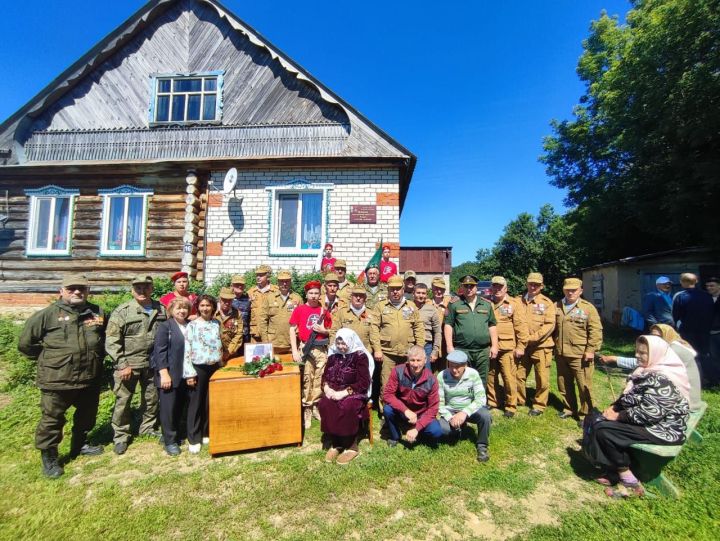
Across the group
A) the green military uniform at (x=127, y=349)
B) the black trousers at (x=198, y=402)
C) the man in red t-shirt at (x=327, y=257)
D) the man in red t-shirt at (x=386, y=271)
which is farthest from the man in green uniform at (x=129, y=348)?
the man in red t-shirt at (x=327, y=257)

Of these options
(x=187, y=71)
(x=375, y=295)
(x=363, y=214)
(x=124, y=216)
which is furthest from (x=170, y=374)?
(x=187, y=71)

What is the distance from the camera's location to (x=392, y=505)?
3.08 m

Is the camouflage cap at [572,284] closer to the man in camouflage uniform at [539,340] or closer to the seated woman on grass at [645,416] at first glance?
the man in camouflage uniform at [539,340]

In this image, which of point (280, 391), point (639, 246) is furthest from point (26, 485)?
point (639, 246)

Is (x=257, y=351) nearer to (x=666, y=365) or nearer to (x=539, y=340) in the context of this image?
(x=539, y=340)

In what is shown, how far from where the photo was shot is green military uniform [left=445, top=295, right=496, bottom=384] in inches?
187

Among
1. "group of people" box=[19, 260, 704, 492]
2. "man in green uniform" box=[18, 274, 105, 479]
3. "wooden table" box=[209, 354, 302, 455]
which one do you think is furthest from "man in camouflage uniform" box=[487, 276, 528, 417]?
"man in green uniform" box=[18, 274, 105, 479]

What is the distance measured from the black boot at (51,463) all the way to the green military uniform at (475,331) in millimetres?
4878

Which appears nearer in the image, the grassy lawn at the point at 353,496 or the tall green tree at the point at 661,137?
the grassy lawn at the point at 353,496

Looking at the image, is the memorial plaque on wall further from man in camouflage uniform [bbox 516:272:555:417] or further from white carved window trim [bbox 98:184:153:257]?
white carved window trim [bbox 98:184:153:257]

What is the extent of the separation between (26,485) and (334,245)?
671 centimetres

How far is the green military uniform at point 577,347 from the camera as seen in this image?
15.4 ft

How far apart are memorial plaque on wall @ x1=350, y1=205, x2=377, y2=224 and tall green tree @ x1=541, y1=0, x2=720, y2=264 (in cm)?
787

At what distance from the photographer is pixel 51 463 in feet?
11.7
